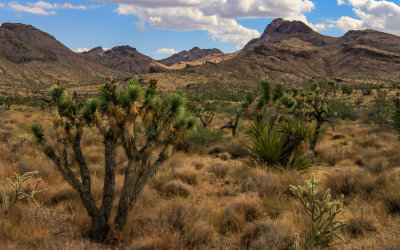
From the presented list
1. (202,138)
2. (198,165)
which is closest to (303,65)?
(202,138)

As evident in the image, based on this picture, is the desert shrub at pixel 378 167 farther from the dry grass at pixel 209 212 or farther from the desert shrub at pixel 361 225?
the desert shrub at pixel 361 225

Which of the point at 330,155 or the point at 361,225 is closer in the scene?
the point at 361,225

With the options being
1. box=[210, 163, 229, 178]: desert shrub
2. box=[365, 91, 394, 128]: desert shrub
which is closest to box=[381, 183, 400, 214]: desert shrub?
box=[210, 163, 229, 178]: desert shrub

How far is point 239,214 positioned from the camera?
5.93 metres

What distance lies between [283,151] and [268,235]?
5298mm

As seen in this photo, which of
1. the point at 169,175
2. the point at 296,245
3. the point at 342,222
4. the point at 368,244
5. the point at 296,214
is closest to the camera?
the point at 296,245

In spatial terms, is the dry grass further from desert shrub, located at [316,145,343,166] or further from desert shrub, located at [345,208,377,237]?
desert shrub, located at [316,145,343,166]

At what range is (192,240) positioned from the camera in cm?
486

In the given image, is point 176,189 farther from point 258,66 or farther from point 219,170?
point 258,66

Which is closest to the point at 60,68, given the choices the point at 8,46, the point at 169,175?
the point at 8,46

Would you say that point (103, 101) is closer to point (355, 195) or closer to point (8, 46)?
point (355, 195)

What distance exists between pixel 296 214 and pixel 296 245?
96.2 inches

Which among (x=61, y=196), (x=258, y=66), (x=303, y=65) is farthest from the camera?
(x=303, y=65)

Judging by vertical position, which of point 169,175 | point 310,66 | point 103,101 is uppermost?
point 310,66
